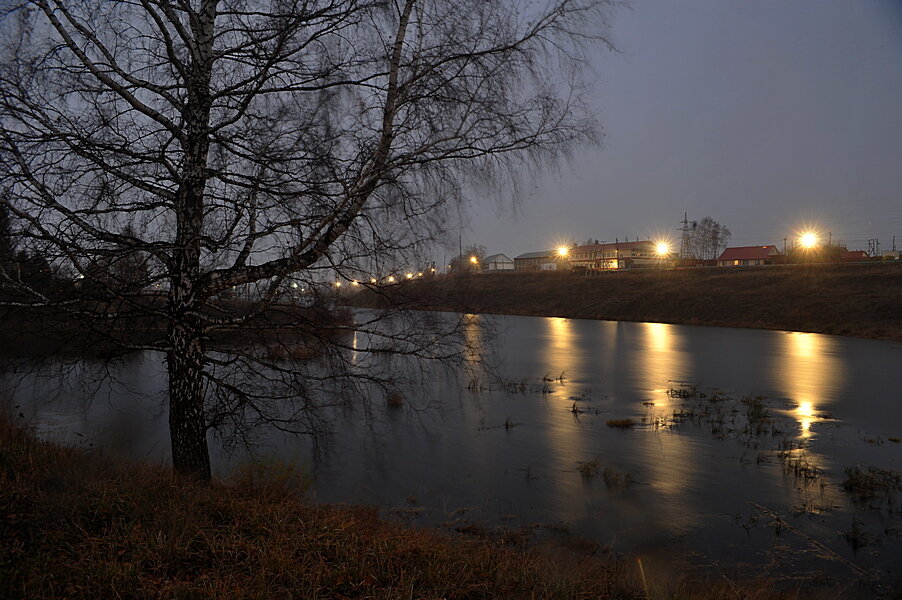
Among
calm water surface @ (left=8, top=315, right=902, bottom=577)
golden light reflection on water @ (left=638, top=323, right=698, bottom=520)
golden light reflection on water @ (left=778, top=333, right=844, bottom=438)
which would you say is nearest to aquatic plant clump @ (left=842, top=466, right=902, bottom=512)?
calm water surface @ (left=8, top=315, right=902, bottom=577)

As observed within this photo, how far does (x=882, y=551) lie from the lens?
758 cm

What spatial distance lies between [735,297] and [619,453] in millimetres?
40936

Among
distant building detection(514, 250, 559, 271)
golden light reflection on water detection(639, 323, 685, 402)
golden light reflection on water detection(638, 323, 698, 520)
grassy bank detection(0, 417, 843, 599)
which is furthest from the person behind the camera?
distant building detection(514, 250, 559, 271)

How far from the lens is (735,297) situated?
A: 156ft

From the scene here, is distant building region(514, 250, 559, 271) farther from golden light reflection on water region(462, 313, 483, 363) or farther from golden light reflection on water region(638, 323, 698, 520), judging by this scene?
golden light reflection on water region(462, 313, 483, 363)

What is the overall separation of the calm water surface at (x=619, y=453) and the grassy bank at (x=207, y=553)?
4.24ft

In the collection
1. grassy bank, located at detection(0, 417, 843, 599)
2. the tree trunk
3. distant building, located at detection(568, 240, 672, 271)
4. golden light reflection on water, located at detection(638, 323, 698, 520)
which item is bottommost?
golden light reflection on water, located at detection(638, 323, 698, 520)

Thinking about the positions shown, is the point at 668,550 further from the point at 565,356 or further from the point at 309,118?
the point at 565,356

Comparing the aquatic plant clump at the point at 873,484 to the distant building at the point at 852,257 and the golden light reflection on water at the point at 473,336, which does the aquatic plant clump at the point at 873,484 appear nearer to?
the golden light reflection on water at the point at 473,336

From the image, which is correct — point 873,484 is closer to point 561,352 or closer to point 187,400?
point 187,400

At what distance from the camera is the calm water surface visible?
314 inches

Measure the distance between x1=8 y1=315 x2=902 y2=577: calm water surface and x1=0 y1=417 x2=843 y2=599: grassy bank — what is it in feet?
4.24

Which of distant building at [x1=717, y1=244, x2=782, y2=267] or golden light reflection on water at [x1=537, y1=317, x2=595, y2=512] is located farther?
distant building at [x1=717, y1=244, x2=782, y2=267]

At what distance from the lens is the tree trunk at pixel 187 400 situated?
534 cm
